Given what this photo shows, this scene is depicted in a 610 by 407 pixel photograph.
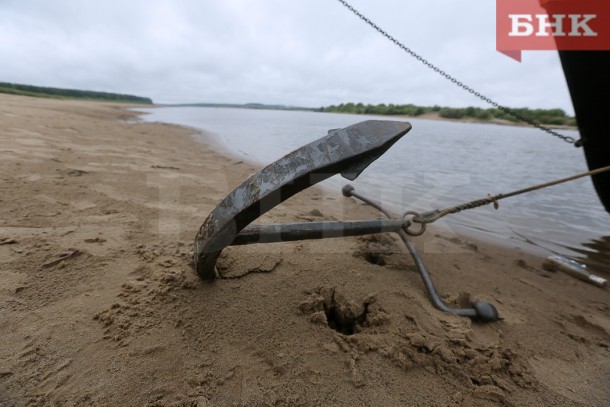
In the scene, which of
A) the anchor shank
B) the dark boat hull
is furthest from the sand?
the dark boat hull

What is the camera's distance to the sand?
1.23m

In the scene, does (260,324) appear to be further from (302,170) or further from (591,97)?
(591,97)

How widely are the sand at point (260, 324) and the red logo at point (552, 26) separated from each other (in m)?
2.40

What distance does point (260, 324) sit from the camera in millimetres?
1573

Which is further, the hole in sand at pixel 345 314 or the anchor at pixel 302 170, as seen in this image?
the hole in sand at pixel 345 314

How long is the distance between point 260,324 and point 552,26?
393 cm

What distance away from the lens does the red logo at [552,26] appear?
2.84m

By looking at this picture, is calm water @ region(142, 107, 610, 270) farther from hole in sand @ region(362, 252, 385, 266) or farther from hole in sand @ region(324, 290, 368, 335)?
hole in sand @ region(324, 290, 368, 335)

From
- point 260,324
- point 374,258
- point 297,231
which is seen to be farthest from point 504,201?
point 260,324

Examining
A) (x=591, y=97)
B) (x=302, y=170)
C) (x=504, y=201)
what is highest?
(x=591, y=97)

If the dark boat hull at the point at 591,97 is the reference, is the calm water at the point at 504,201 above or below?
below

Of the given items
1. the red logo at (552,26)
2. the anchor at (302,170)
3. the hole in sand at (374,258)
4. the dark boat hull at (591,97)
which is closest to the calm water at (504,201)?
the dark boat hull at (591,97)

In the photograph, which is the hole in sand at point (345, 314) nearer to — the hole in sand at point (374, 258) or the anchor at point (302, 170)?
the hole in sand at point (374, 258)

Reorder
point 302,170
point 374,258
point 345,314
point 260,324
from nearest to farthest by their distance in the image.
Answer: point 302,170, point 260,324, point 345,314, point 374,258
